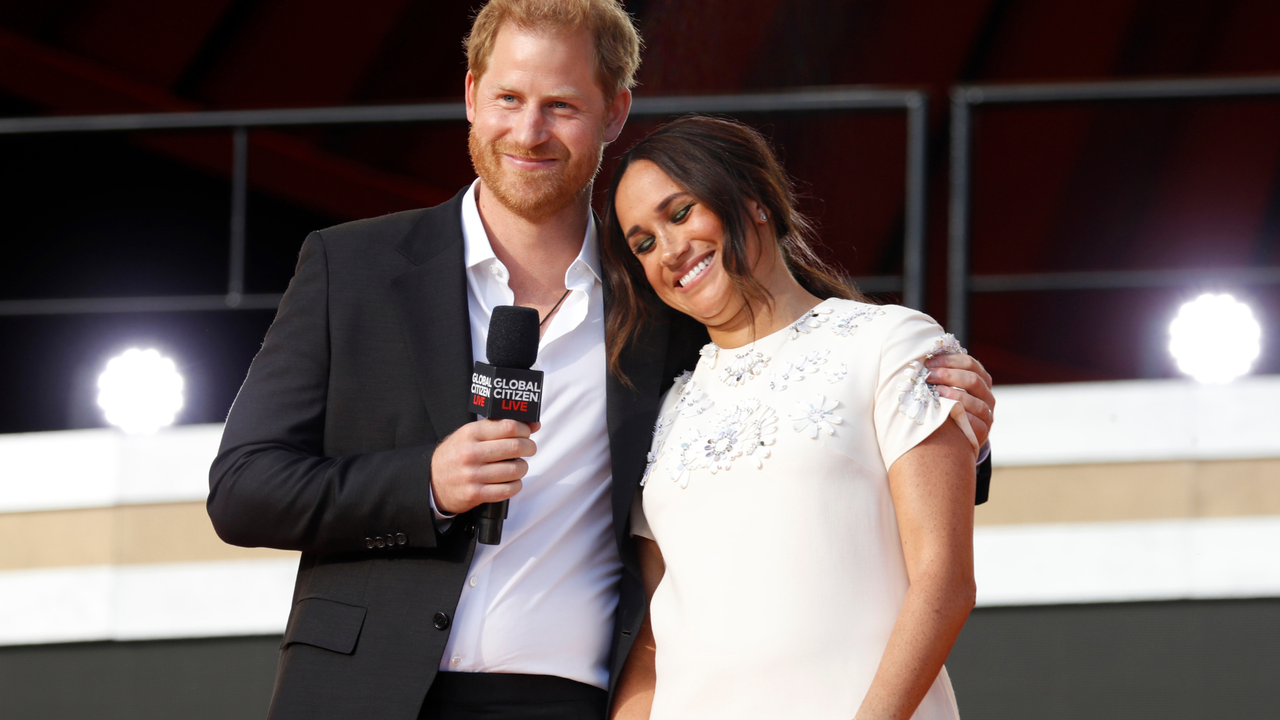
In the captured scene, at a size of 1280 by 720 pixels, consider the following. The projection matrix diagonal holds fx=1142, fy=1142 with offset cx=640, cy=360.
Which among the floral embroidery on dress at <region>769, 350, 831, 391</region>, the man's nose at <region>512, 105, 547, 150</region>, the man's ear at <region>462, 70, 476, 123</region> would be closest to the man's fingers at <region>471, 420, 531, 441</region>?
the floral embroidery on dress at <region>769, 350, 831, 391</region>

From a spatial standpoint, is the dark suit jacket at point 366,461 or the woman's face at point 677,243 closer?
the dark suit jacket at point 366,461

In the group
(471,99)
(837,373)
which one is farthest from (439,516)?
(471,99)

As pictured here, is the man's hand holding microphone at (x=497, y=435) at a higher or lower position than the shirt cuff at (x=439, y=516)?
higher

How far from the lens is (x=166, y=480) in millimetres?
2822

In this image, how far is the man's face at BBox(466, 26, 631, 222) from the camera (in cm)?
177

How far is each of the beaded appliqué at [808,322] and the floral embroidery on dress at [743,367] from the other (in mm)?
55

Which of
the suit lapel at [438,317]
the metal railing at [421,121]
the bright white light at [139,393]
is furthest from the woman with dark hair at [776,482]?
the bright white light at [139,393]

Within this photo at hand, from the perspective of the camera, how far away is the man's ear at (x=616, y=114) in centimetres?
190

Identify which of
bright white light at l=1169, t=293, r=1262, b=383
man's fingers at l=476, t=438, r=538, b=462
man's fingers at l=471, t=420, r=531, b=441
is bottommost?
man's fingers at l=476, t=438, r=538, b=462

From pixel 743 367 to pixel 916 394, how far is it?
298 millimetres

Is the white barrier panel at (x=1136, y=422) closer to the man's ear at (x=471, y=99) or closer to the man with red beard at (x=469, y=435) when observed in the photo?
the man with red beard at (x=469, y=435)

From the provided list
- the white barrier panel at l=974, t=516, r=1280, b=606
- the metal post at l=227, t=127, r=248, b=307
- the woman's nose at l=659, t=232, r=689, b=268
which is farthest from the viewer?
the metal post at l=227, t=127, r=248, b=307

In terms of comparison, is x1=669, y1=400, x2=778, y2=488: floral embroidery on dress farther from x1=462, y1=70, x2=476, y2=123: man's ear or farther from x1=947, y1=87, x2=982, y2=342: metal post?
x1=947, y1=87, x2=982, y2=342: metal post

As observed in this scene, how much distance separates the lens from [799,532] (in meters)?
1.51
